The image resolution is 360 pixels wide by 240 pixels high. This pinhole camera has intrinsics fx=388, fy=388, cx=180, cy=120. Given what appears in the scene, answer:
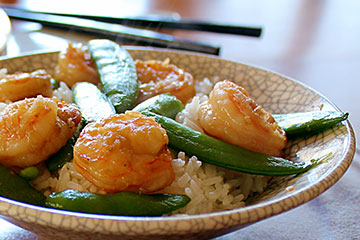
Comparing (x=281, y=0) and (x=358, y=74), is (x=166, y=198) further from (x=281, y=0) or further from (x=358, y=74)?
(x=281, y=0)

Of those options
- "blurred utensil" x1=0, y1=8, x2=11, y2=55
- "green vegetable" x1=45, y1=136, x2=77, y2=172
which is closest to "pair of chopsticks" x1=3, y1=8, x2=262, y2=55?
"blurred utensil" x1=0, y1=8, x2=11, y2=55

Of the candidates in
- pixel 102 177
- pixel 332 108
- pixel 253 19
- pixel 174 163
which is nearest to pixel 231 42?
pixel 253 19

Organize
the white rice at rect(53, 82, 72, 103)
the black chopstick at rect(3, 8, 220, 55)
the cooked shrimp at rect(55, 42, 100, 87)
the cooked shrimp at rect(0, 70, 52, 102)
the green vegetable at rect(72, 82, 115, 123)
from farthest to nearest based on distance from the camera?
the black chopstick at rect(3, 8, 220, 55)
the cooked shrimp at rect(55, 42, 100, 87)
the white rice at rect(53, 82, 72, 103)
the cooked shrimp at rect(0, 70, 52, 102)
the green vegetable at rect(72, 82, 115, 123)

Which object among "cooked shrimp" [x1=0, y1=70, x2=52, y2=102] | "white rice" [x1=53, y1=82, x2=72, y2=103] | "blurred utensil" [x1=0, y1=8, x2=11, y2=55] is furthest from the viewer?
"blurred utensil" [x1=0, y1=8, x2=11, y2=55]

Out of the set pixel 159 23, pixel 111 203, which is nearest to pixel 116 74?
pixel 111 203

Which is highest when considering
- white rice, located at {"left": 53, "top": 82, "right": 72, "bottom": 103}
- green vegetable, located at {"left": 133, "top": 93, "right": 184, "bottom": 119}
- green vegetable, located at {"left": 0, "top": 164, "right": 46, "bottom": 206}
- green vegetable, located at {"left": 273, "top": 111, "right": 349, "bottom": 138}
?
green vegetable, located at {"left": 273, "top": 111, "right": 349, "bottom": 138}

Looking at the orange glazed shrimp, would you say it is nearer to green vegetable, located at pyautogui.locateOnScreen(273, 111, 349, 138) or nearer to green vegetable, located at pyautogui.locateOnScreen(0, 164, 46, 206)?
green vegetable, located at pyautogui.locateOnScreen(0, 164, 46, 206)
